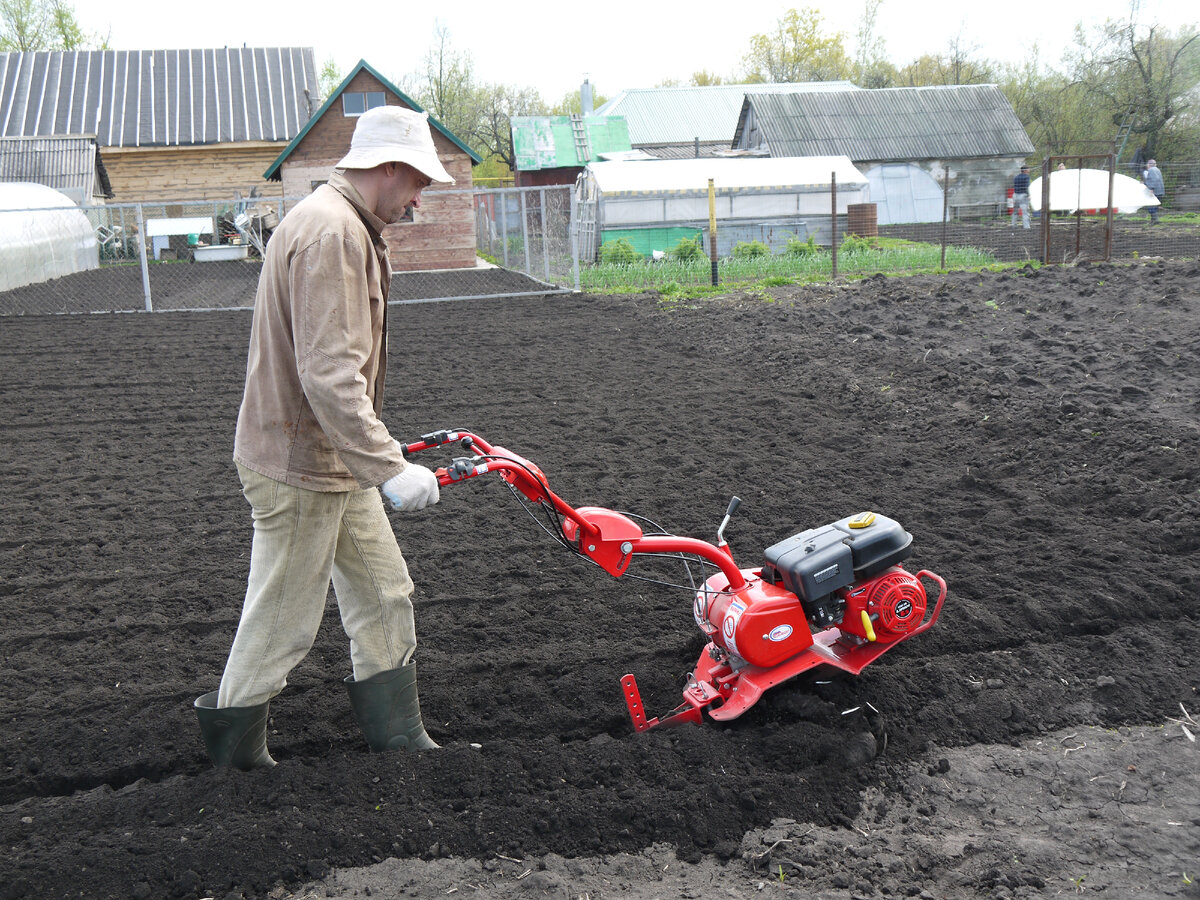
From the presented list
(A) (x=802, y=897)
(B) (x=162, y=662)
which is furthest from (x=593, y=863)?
(B) (x=162, y=662)

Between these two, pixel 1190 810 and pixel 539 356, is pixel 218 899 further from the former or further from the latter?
pixel 539 356

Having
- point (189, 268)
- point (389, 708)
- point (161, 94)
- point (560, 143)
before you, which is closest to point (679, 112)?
point (560, 143)

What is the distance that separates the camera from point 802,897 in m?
2.82

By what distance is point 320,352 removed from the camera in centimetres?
292

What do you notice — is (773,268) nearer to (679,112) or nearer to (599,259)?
(599,259)

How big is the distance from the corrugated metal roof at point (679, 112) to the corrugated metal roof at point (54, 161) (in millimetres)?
25993

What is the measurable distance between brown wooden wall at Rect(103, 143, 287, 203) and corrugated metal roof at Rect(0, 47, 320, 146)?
16.1 inches

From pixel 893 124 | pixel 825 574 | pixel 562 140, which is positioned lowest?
pixel 825 574

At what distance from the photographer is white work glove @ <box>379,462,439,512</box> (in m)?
2.98

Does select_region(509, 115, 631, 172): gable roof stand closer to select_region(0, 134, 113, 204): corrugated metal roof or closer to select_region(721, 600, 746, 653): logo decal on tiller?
select_region(0, 134, 113, 204): corrugated metal roof

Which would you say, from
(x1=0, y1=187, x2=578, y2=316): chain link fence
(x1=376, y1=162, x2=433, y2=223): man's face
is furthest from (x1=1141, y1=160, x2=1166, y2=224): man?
(x1=376, y1=162, x2=433, y2=223): man's face

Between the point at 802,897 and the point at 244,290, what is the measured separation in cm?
1931

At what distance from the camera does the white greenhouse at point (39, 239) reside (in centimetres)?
1966

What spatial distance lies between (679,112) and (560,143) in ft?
43.7
